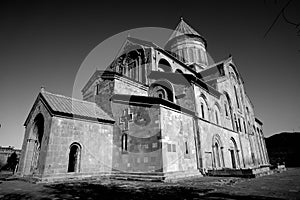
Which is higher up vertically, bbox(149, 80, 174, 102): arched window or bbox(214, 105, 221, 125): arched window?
bbox(149, 80, 174, 102): arched window

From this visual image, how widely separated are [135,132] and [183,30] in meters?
24.5

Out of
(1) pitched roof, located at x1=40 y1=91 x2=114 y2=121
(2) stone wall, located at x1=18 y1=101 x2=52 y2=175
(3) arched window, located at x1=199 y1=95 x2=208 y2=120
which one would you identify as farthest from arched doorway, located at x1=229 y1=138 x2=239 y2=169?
(2) stone wall, located at x1=18 y1=101 x2=52 y2=175

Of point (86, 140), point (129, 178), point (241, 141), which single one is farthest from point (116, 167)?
point (241, 141)

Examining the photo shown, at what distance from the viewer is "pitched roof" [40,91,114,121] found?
35.6 ft

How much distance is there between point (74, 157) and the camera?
36.3 feet

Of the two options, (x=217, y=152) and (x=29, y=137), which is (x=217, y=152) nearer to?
(x=217, y=152)

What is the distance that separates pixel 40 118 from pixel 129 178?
7.64 meters

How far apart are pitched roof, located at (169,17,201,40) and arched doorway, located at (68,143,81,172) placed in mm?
24618

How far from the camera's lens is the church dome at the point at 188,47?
1077 inches

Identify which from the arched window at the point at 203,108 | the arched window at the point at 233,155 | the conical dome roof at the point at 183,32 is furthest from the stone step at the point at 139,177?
the conical dome roof at the point at 183,32

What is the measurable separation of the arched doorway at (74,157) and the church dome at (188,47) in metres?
20.9

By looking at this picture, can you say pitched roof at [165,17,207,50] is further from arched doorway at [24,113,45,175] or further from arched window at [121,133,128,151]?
arched doorway at [24,113,45,175]

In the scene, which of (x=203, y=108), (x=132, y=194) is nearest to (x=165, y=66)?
(x=203, y=108)

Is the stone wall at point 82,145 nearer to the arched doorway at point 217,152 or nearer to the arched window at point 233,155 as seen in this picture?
the arched doorway at point 217,152
